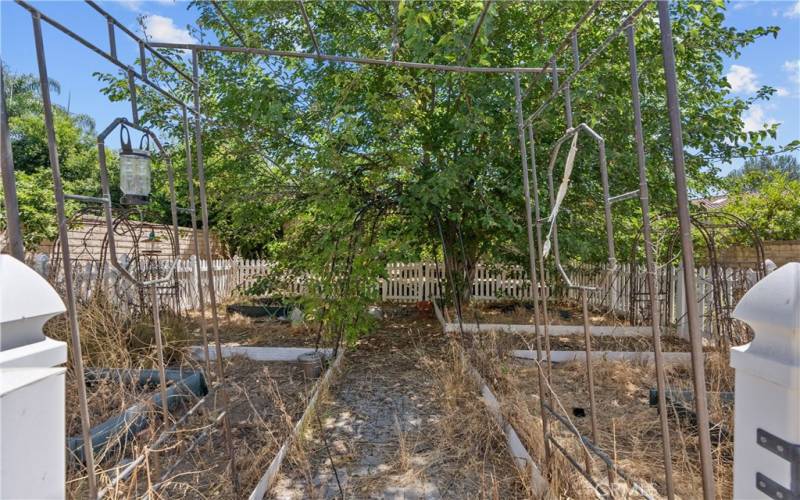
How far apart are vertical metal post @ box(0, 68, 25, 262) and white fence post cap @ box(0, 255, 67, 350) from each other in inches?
17.8

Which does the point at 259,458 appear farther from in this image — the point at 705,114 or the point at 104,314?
the point at 705,114

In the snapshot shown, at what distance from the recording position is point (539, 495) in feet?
7.66

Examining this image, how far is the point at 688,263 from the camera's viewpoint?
1.32 meters

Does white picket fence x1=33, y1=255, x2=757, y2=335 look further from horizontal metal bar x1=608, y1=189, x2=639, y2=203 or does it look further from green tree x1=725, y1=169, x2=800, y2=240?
green tree x1=725, y1=169, x2=800, y2=240

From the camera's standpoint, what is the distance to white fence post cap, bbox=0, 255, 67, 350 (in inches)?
35.9

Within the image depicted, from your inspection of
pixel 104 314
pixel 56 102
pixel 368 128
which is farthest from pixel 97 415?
pixel 56 102

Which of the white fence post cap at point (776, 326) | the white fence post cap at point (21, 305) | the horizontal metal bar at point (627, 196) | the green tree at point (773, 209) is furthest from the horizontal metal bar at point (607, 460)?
the green tree at point (773, 209)

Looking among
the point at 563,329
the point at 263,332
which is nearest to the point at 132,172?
the point at 263,332

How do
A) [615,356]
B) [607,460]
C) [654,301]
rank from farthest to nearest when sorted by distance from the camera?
[615,356], [607,460], [654,301]

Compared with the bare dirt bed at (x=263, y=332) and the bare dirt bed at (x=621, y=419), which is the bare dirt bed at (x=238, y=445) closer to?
the bare dirt bed at (x=263, y=332)

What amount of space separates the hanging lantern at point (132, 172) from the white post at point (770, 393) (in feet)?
7.34

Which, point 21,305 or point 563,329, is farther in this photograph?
point 563,329

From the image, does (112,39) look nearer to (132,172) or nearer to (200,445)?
(132,172)

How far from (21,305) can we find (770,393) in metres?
1.48
